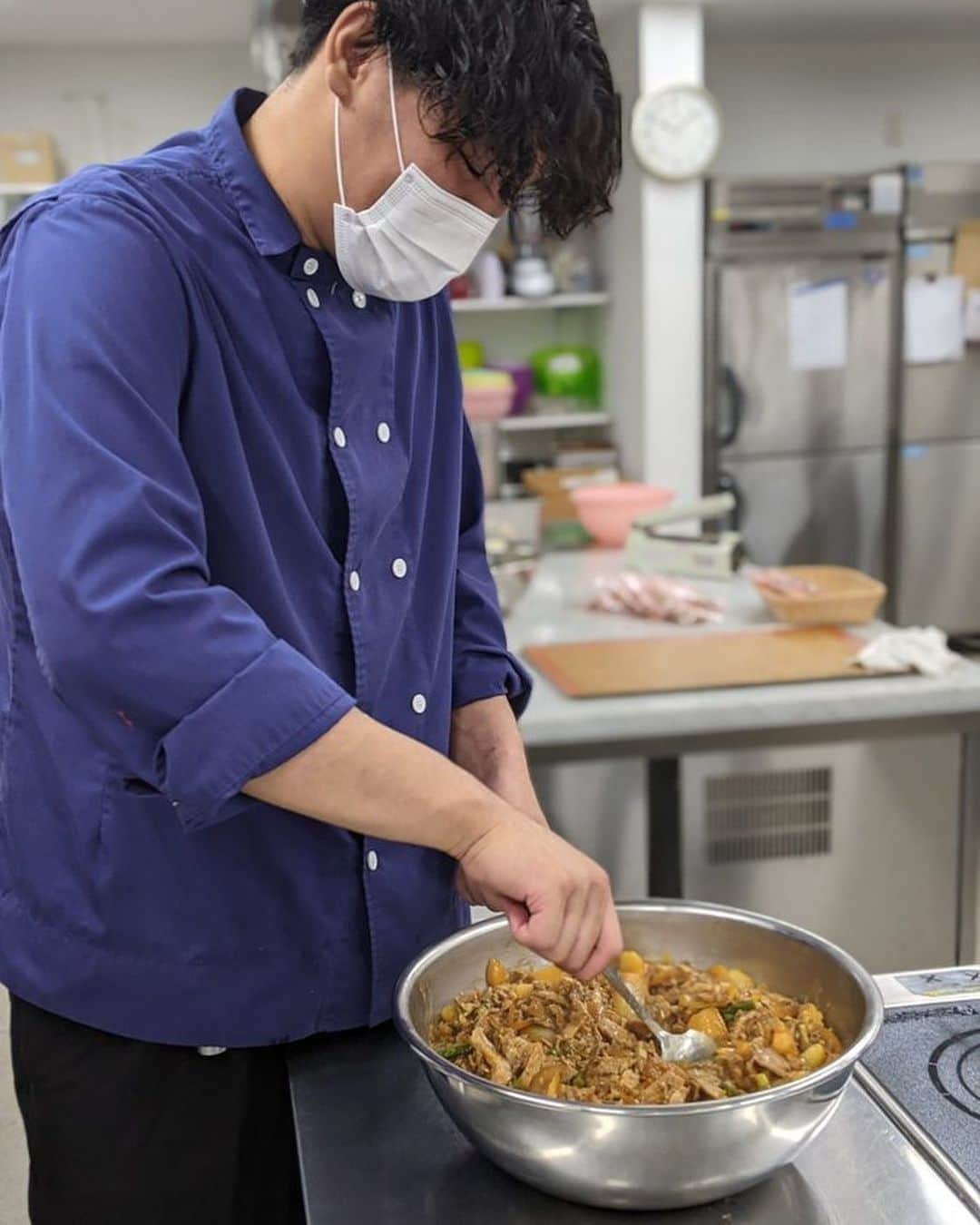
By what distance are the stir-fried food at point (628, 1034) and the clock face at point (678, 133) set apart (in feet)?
15.0

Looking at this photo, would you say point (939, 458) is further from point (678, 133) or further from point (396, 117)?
point (396, 117)

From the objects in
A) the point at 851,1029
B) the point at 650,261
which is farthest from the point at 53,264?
the point at 650,261

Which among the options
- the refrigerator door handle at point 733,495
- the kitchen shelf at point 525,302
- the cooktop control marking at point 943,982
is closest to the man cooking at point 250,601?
the cooktop control marking at point 943,982

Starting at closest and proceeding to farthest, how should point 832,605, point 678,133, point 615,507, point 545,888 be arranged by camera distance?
point 545,888
point 832,605
point 615,507
point 678,133

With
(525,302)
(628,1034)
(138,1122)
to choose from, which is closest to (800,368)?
(525,302)

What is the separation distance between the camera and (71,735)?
3.39 ft

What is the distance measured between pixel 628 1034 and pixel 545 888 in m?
0.20

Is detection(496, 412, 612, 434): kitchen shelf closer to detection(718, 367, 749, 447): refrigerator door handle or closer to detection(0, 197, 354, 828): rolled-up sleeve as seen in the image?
detection(718, 367, 749, 447): refrigerator door handle

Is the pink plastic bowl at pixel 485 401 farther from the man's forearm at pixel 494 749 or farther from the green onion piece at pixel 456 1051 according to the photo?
the green onion piece at pixel 456 1051

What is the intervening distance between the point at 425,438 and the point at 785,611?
70.6 inches

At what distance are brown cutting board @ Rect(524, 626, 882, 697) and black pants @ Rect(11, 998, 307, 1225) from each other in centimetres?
136

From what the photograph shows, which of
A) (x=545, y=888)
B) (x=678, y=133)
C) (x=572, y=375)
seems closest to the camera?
(x=545, y=888)

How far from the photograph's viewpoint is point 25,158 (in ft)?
17.9

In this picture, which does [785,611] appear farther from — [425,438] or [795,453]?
[795,453]
